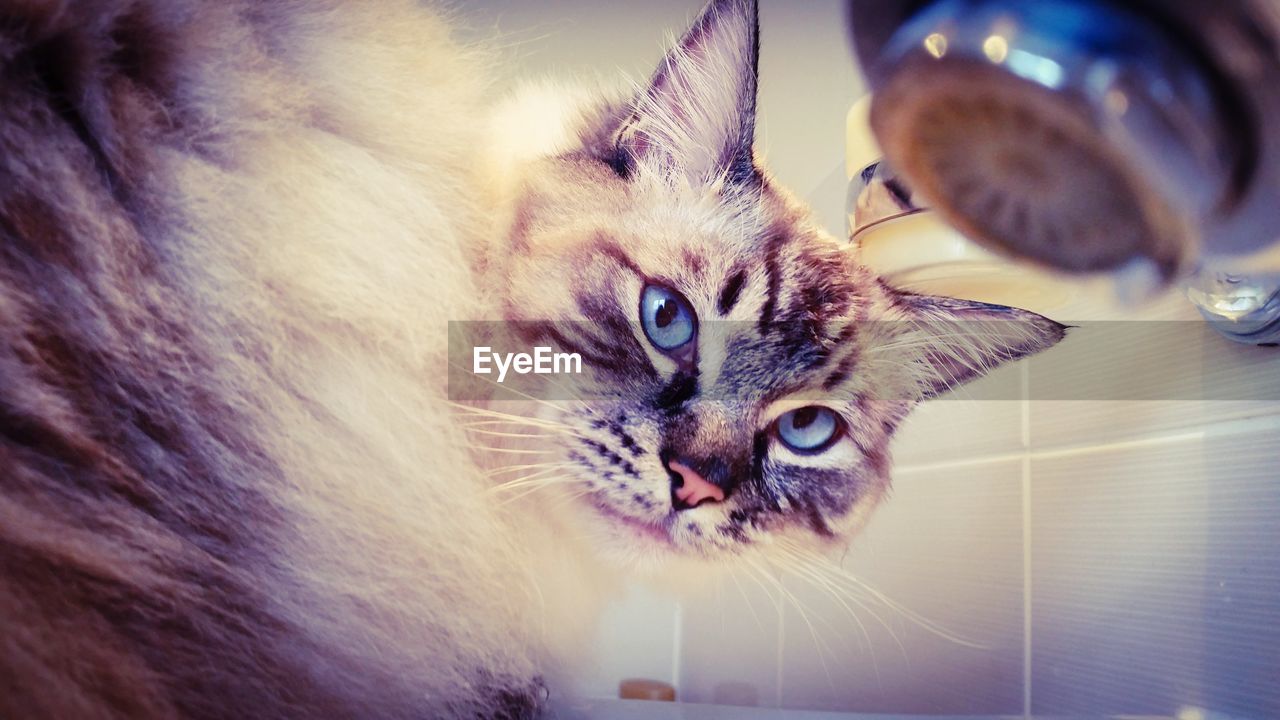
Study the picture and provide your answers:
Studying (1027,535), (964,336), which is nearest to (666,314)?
(964,336)

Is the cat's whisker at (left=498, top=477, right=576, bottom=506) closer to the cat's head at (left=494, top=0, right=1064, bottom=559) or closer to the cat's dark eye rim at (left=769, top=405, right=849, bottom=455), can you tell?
the cat's head at (left=494, top=0, right=1064, bottom=559)

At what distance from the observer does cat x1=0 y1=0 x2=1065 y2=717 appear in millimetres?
531

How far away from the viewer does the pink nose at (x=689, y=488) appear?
0.72 m

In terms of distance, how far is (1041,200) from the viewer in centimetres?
31

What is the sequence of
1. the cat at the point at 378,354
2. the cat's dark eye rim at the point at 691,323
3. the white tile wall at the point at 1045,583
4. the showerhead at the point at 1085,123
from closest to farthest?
the showerhead at the point at 1085,123 → the cat at the point at 378,354 → the white tile wall at the point at 1045,583 → the cat's dark eye rim at the point at 691,323

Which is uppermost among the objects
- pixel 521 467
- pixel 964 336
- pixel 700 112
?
pixel 700 112

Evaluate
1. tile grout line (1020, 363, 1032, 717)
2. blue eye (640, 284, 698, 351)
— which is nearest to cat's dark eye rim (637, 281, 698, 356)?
blue eye (640, 284, 698, 351)

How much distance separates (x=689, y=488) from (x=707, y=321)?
16cm

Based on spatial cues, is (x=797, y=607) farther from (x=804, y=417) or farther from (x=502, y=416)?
(x=502, y=416)

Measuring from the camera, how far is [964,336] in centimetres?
79

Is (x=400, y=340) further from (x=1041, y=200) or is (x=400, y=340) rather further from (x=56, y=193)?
(x=1041, y=200)

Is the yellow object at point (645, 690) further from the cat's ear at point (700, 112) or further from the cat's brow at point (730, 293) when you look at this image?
the cat's ear at point (700, 112)

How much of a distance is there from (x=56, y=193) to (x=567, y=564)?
1.65 feet

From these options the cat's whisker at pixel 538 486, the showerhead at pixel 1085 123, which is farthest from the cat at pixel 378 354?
the showerhead at pixel 1085 123
